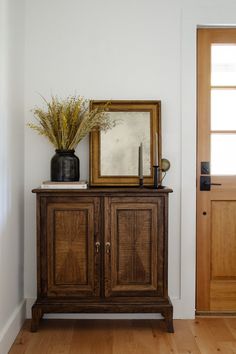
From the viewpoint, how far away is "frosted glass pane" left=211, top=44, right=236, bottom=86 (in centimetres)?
303


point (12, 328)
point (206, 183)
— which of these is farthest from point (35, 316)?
point (206, 183)

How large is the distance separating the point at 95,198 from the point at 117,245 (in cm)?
34

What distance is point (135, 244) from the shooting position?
2654mm

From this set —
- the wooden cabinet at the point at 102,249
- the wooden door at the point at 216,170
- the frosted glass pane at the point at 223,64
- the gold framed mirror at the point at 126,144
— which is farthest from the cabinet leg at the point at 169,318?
the frosted glass pane at the point at 223,64

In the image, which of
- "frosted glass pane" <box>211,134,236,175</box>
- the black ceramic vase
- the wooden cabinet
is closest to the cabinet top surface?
the wooden cabinet

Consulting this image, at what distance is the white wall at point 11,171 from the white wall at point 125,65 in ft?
0.38

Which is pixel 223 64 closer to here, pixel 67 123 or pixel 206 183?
pixel 206 183

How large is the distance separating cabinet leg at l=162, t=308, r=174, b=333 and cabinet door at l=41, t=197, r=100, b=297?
0.49 metres

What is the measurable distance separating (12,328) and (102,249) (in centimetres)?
75

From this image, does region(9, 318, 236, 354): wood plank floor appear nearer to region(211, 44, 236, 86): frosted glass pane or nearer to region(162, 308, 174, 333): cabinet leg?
region(162, 308, 174, 333): cabinet leg

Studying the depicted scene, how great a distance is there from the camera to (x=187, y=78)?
116 inches

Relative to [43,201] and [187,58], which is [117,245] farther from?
[187,58]

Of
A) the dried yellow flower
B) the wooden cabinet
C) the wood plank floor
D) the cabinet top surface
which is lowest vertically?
the wood plank floor

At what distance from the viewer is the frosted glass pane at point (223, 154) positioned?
3.04 m
